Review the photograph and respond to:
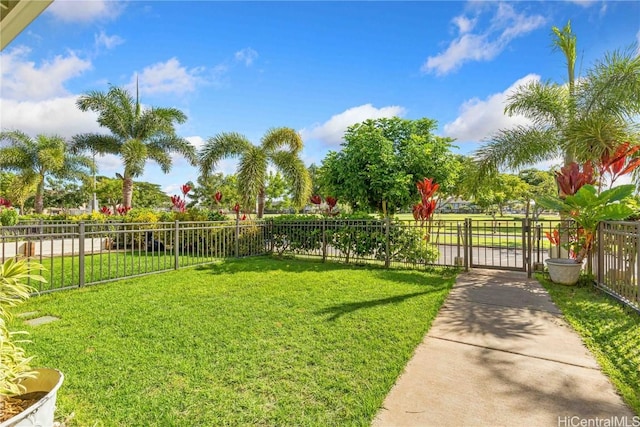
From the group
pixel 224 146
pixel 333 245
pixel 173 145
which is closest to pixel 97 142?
pixel 173 145

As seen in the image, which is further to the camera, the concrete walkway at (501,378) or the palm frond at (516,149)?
the palm frond at (516,149)

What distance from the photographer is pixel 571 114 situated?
24.7ft

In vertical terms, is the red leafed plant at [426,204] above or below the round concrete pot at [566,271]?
above

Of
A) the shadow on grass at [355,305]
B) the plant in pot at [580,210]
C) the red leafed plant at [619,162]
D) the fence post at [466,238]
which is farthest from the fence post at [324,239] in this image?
the red leafed plant at [619,162]

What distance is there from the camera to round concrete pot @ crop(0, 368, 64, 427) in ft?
5.35

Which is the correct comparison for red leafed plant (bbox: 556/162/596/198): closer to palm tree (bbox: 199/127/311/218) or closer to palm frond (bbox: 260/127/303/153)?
palm tree (bbox: 199/127/311/218)

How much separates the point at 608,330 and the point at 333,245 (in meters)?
6.05

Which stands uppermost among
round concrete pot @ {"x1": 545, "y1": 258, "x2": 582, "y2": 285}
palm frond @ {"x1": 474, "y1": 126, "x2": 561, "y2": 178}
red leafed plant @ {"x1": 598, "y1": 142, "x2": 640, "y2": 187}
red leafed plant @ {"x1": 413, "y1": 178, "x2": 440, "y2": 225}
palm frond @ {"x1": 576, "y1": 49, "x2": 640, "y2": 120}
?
palm frond @ {"x1": 576, "y1": 49, "x2": 640, "y2": 120}

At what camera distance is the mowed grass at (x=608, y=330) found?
2.66m

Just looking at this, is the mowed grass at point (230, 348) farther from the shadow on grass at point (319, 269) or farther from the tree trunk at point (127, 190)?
the tree trunk at point (127, 190)

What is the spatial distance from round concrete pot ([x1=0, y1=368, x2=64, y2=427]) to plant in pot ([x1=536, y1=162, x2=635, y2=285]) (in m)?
7.26

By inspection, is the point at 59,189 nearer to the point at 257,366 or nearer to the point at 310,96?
the point at 310,96

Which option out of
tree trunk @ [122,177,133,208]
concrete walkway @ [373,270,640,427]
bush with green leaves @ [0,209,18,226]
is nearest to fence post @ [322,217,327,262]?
concrete walkway @ [373,270,640,427]

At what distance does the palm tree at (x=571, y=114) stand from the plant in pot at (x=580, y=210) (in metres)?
0.75
